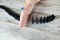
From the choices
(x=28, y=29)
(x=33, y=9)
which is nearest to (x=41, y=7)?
(x=33, y=9)

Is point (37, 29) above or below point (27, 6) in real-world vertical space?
below

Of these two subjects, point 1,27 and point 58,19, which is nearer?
point 58,19

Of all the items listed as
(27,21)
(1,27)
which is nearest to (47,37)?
(27,21)

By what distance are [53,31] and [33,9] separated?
156 millimetres

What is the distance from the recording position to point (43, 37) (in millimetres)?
837

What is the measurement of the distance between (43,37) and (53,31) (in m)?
0.07

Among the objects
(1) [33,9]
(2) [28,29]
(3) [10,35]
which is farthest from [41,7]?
(3) [10,35]

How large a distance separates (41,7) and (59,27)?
138 millimetres

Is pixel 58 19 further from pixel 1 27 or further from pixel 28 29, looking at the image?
pixel 1 27

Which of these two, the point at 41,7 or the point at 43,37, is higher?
the point at 41,7

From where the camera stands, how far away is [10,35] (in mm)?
930

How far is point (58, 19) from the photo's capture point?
2.59 feet

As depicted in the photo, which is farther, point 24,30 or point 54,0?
point 24,30

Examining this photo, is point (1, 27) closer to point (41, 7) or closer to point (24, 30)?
point (24, 30)
